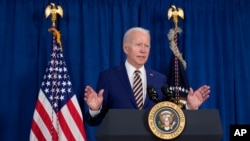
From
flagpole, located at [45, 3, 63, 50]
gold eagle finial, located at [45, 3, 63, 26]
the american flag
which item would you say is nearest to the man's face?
the american flag

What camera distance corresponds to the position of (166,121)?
121cm

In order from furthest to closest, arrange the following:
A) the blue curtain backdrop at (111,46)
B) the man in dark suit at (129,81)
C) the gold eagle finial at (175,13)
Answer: the gold eagle finial at (175,13) < the blue curtain backdrop at (111,46) < the man in dark suit at (129,81)

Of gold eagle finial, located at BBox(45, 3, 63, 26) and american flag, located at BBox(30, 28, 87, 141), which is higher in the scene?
gold eagle finial, located at BBox(45, 3, 63, 26)

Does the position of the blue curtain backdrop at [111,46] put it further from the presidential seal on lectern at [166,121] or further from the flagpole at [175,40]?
the presidential seal on lectern at [166,121]

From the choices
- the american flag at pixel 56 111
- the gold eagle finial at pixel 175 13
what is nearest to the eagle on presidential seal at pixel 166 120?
the american flag at pixel 56 111

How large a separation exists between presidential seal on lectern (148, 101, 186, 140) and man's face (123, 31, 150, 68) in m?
1.41

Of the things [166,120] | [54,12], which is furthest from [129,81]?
[54,12]

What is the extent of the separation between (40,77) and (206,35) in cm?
168

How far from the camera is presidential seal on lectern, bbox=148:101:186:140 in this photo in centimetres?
119

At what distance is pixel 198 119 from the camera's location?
1248mm

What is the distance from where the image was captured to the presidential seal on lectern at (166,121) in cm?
119

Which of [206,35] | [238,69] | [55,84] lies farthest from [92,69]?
[238,69]

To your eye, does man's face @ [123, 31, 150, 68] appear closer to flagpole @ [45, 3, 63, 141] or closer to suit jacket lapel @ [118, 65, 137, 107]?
suit jacket lapel @ [118, 65, 137, 107]

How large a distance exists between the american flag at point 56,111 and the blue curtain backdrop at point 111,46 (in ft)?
0.92
